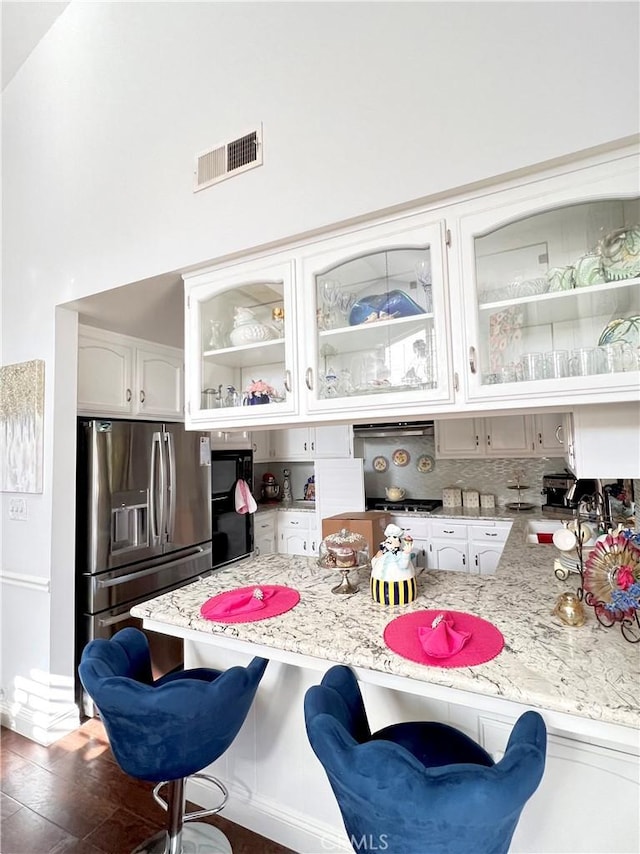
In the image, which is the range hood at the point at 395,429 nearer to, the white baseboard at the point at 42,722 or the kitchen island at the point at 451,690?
the kitchen island at the point at 451,690

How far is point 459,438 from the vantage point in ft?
13.7

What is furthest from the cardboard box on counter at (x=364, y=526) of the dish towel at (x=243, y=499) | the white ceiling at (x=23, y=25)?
the white ceiling at (x=23, y=25)

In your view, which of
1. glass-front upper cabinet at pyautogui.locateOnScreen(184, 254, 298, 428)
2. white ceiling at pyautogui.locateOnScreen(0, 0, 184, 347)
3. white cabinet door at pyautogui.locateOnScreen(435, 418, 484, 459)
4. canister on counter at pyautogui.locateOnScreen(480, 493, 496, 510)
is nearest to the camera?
glass-front upper cabinet at pyautogui.locateOnScreen(184, 254, 298, 428)

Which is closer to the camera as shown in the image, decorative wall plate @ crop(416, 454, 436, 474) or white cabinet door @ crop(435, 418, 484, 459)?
white cabinet door @ crop(435, 418, 484, 459)

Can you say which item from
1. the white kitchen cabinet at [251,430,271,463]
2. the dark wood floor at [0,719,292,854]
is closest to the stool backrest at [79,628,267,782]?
the dark wood floor at [0,719,292,854]

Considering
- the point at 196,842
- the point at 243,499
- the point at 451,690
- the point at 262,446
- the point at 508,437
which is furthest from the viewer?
the point at 262,446

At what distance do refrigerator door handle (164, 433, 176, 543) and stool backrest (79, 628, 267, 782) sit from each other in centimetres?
162

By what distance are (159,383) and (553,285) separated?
2.59m

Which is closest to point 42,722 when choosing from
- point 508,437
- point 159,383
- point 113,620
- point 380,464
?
point 113,620

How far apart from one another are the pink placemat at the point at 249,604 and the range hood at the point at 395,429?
2666 mm

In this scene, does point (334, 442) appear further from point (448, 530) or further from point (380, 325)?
point (380, 325)

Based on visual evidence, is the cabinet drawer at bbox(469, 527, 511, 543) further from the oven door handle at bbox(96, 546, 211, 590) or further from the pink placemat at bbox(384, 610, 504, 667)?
the pink placemat at bbox(384, 610, 504, 667)

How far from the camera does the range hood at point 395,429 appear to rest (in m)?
4.20

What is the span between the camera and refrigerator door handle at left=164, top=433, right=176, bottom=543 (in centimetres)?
294
